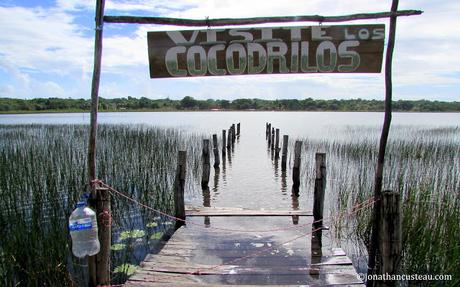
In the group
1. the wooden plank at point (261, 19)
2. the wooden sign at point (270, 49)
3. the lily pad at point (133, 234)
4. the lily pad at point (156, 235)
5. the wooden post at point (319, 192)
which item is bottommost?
the lily pad at point (156, 235)

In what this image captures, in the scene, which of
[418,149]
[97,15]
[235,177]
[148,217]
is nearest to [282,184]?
[235,177]

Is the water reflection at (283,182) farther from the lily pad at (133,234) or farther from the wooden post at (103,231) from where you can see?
the wooden post at (103,231)

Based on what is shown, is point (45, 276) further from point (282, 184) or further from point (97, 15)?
point (282, 184)

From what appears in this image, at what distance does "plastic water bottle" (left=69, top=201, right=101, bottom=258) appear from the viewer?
305 centimetres

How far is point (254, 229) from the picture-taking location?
616cm

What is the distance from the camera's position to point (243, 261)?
4520 mm

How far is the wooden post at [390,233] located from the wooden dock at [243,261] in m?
0.42

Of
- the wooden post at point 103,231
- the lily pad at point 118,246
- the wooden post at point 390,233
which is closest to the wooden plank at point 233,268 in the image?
the wooden post at point 390,233

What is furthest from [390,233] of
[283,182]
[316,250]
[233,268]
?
[283,182]

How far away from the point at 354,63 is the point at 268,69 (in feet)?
3.26

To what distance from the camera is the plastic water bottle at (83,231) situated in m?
3.05

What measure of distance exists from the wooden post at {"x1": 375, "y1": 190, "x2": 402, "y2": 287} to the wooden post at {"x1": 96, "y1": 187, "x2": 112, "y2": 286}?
270 cm

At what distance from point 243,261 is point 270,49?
8.73ft

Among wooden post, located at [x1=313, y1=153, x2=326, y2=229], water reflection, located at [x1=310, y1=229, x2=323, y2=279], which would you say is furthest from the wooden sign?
wooden post, located at [x1=313, y1=153, x2=326, y2=229]
